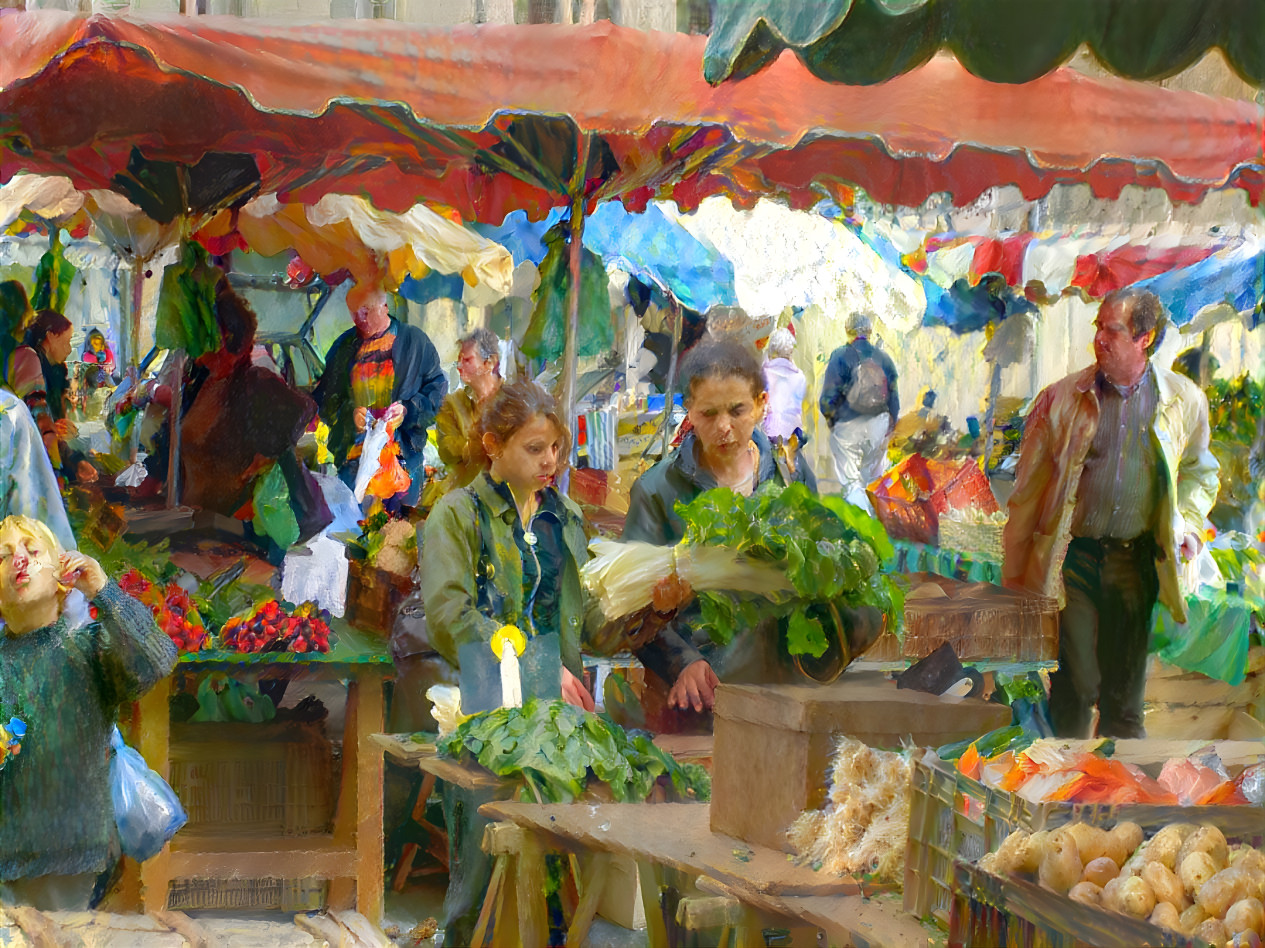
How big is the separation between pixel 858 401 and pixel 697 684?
1.65 meters

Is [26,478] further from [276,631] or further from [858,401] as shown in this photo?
[858,401]

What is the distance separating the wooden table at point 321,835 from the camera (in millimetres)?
4199

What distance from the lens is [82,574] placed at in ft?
12.7

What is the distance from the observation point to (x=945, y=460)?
525 centimetres

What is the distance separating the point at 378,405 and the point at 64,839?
1868mm

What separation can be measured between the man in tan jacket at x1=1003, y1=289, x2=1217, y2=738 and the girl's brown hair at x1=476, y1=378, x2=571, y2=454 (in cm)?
201

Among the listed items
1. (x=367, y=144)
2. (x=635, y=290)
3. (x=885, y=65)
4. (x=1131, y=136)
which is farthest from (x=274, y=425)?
(x=1131, y=136)

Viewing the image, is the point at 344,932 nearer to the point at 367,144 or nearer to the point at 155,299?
the point at 155,299

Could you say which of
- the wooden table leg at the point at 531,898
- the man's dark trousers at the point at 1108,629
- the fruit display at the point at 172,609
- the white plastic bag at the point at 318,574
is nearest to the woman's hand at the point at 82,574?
the fruit display at the point at 172,609

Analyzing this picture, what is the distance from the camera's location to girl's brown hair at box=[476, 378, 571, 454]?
3.93m

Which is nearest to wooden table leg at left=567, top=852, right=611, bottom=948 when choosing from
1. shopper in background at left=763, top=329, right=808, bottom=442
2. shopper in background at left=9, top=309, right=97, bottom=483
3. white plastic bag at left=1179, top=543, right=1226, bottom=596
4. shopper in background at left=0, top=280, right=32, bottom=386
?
shopper in background at left=763, top=329, right=808, bottom=442

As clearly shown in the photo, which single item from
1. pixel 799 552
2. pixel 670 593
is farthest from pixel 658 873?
pixel 670 593

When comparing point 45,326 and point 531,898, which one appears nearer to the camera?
point 531,898

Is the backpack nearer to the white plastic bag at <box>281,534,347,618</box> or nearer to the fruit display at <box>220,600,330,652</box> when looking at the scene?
the white plastic bag at <box>281,534,347,618</box>
